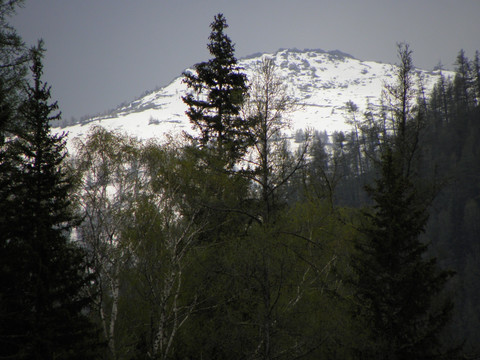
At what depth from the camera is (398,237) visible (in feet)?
31.9

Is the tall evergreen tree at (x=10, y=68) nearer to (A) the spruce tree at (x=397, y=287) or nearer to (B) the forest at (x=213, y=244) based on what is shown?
(B) the forest at (x=213, y=244)

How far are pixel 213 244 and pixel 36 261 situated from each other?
18.9ft

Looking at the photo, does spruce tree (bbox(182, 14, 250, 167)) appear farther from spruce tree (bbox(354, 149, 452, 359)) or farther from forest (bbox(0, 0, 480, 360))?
spruce tree (bbox(354, 149, 452, 359))

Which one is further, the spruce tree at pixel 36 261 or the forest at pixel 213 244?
the forest at pixel 213 244

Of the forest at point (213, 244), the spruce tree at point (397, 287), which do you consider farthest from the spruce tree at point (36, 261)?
the spruce tree at point (397, 287)

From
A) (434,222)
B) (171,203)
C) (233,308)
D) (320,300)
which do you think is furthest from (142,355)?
(434,222)

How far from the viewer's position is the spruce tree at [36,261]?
737 centimetres

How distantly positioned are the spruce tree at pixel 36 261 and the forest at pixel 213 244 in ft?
0.12

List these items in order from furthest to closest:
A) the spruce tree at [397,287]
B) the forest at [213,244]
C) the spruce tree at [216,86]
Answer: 1. the spruce tree at [216,86]
2. the spruce tree at [397,287]
3. the forest at [213,244]

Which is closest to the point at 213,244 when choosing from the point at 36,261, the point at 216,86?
the point at 36,261

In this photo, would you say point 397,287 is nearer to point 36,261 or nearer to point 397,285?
point 397,285

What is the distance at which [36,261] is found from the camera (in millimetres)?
7777

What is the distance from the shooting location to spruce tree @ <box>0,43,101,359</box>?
24.2 feet

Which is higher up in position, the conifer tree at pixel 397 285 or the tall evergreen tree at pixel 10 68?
the tall evergreen tree at pixel 10 68
